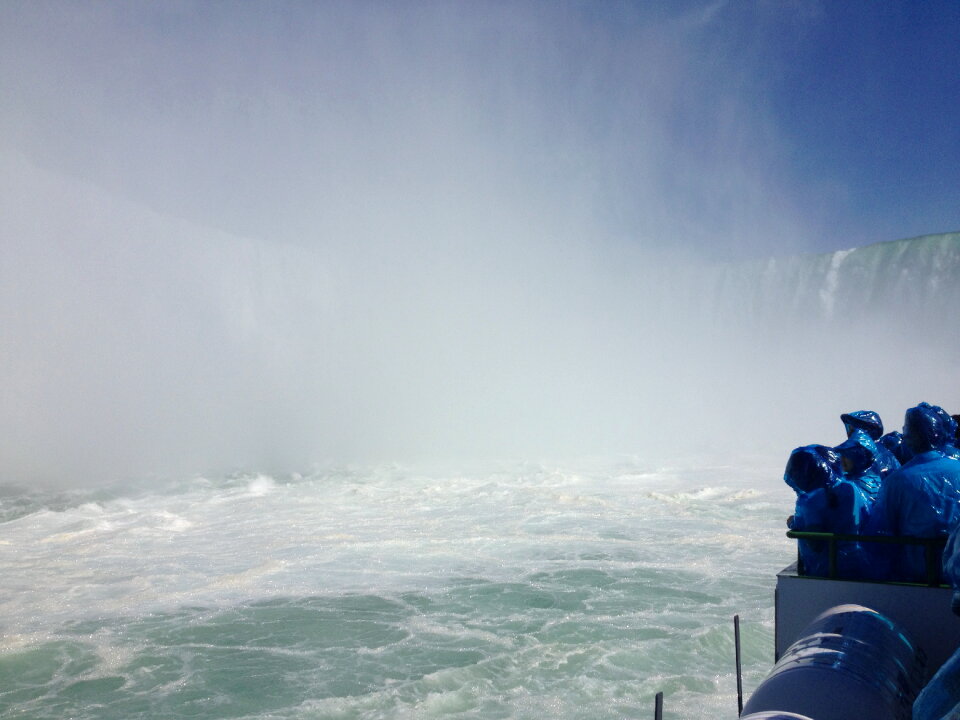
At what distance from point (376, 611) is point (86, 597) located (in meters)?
3.71

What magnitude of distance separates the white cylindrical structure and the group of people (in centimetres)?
47

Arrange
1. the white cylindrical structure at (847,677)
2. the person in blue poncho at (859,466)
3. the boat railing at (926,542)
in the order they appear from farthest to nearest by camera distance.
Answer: the person in blue poncho at (859,466) → the boat railing at (926,542) → the white cylindrical structure at (847,677)

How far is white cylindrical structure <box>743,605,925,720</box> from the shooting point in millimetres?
2314

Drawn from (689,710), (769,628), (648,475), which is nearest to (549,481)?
(648,475)

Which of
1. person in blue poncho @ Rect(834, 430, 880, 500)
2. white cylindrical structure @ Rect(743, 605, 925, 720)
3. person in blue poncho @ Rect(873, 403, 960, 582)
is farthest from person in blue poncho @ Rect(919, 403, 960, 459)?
white cylindrical structure @ Rect(743, 605, 925, 720)

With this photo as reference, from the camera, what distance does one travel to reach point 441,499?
16.0 metres

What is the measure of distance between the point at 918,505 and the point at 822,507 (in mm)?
422

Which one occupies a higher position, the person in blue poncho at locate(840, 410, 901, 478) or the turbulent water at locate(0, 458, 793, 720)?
the person in blue poncho at locate(840, 410, 901, 478)

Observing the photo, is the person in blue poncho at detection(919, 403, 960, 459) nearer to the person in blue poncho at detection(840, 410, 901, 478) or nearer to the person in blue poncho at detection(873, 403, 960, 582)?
the person in blue poncho at detection(840, 410, 901, 478)

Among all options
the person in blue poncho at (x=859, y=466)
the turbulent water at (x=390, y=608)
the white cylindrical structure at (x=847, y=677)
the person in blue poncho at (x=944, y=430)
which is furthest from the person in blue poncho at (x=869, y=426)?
the white cylindrical structure at (x=847, y=677)

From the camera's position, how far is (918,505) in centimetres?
325

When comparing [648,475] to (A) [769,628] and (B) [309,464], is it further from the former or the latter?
(A) [769,628]

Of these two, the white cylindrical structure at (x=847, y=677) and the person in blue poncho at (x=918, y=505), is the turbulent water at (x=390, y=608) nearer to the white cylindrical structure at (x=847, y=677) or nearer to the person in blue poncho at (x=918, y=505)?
the person in blue poncho at (x=918, y=505)

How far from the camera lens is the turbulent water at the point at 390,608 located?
18.8 feet
